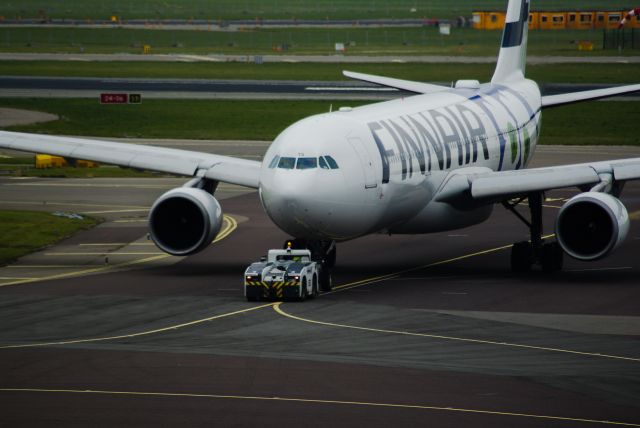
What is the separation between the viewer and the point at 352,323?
3728 cm

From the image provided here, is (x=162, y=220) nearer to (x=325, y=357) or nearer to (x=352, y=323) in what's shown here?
(x=352, y=323)

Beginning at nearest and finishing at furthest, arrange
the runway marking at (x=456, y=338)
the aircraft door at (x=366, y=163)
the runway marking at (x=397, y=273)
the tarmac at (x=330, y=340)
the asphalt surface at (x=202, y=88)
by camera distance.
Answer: the tarmac at (x=330, y=340) → the runway marking at (x=456, y=338) → the aircraft door at (x=366, y=163) → the runway marking at (x=397, y=273) → the asphalt surface at (x=202, y=88)

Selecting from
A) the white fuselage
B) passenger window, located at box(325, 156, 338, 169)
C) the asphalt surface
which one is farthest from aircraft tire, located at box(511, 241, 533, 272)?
the asphalt surface

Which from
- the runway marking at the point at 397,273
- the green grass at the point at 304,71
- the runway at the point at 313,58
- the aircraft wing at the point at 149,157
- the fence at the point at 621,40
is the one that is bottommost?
the runway marking at the point at 397,273

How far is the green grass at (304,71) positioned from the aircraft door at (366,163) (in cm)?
8146

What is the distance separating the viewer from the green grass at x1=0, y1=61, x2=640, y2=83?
418ft

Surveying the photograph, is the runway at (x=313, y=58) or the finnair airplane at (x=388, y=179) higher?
the runway at (x=313, y=58)

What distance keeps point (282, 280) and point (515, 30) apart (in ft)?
87.6

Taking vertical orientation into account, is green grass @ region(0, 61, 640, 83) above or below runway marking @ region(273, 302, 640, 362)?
above

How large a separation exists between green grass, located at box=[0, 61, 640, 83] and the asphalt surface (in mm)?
4321

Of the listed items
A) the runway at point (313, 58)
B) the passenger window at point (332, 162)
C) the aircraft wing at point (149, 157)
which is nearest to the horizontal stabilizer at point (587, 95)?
the aircraft wing at point (149, 157)

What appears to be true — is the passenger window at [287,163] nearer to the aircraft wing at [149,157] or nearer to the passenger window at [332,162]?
the passenger window at [332,162]

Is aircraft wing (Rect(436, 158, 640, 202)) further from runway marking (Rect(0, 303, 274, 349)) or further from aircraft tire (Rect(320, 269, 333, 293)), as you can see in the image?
runway marking (Rect(0, 303, 274, 349))

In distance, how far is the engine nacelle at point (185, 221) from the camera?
45438 mm
